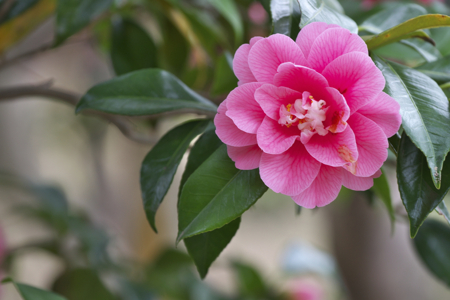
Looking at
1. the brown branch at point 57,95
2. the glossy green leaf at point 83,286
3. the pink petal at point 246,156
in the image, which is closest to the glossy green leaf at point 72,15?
the brown branch at point 57,95

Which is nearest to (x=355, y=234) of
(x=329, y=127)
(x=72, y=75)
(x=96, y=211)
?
(x=329, y=127)

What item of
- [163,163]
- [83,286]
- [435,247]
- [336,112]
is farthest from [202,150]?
[83,286]

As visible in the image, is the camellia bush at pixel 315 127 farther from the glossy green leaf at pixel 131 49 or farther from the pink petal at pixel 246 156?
the glossy green leaf at pixel 131 49

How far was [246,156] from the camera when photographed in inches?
13.3

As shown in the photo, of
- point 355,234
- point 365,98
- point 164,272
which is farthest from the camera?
point 355,234

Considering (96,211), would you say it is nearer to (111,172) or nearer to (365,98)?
(111,172)

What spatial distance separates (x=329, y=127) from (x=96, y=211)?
1.79 meters

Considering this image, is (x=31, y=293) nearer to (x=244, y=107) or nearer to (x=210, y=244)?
(x=210, y=244)

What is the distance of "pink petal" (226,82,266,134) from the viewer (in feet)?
1.06

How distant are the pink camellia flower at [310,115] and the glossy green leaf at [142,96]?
12cm

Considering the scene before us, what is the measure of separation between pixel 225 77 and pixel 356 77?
1.02 feet

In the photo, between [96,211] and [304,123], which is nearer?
[304,123]

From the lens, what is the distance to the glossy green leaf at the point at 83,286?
2.91 ft

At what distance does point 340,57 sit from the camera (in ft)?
1.01
